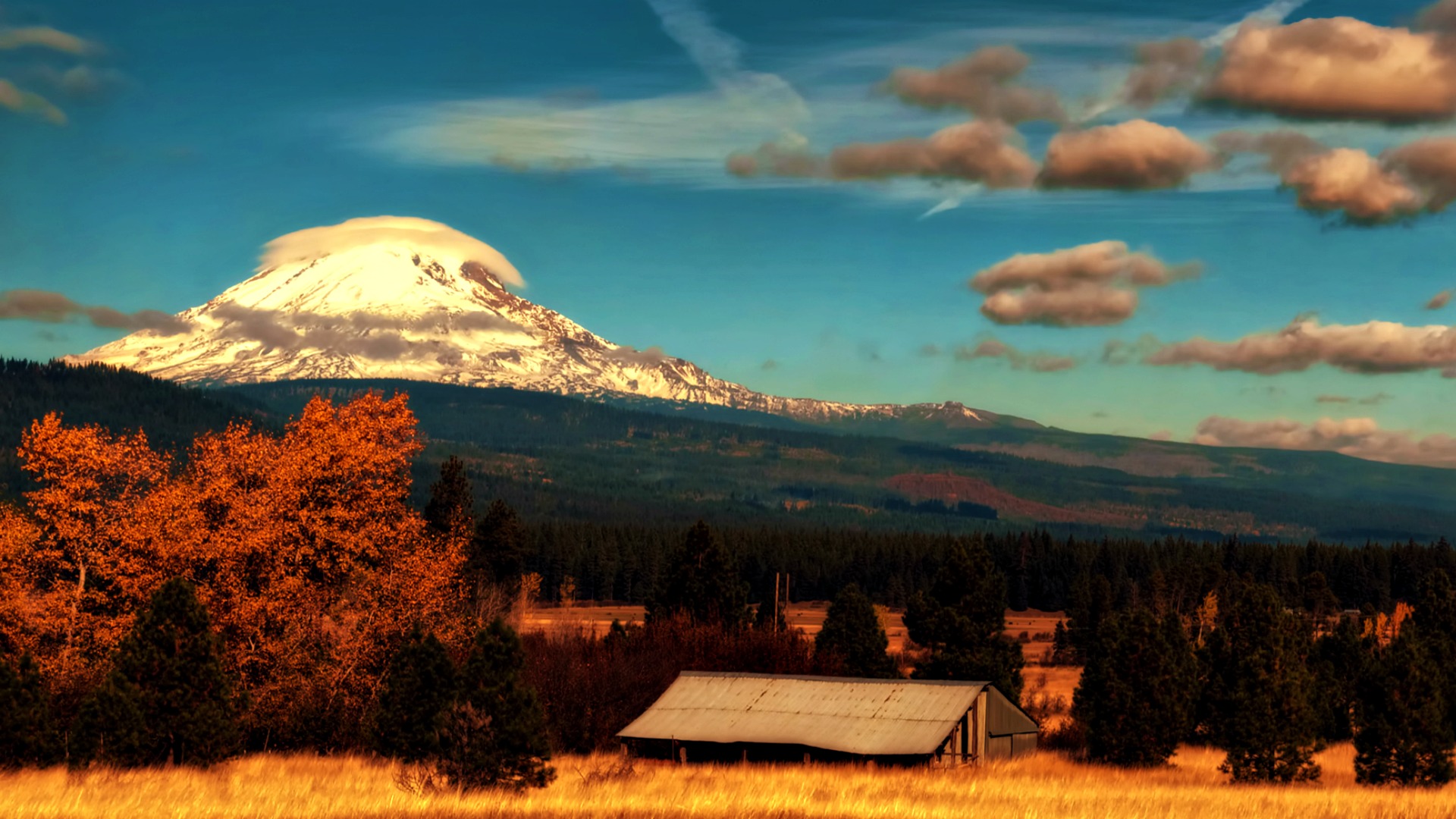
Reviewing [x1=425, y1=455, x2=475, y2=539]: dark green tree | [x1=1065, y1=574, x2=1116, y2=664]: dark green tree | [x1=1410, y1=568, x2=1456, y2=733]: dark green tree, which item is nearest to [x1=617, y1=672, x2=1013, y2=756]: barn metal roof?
[x1=1410, y1=568, x2=1456, y2=733]: dark green tree

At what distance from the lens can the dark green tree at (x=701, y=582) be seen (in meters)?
84.5

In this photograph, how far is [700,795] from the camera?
112 feet

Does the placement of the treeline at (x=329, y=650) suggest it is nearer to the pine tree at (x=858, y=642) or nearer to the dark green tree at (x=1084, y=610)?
the pine tree at (x=858, y=642)

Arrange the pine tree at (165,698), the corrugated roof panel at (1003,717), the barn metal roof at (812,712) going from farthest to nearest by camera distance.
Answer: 1. the corrugated roof panel at (1003,717)
2. the barn metal roof at (812,712)
3. the pine tree at (165,698)

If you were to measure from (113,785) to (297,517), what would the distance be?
13.1 meters

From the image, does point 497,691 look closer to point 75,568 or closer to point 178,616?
point 178,616

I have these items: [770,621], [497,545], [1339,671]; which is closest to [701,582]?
[770,621]

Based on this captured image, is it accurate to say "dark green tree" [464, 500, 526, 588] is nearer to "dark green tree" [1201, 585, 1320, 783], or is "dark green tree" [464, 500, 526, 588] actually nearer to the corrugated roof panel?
the corrugated roof panel

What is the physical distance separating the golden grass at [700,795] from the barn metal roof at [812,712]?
2.21m

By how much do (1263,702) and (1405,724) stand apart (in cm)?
437

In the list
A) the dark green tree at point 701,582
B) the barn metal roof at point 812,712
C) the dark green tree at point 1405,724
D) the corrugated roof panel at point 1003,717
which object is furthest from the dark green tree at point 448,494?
the dark green tree at point 1405,724

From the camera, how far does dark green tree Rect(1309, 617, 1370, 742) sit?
2667 inches

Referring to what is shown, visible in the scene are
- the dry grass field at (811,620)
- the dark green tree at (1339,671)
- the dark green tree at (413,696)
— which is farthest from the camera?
the dry grass field at (811,620)

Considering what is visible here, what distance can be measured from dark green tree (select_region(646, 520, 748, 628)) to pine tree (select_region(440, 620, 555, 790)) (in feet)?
162
